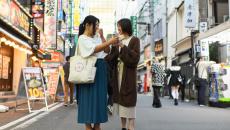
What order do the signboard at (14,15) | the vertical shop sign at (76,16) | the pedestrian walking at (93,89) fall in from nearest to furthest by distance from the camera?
the pedestrian walking at (93,89) → the signboard at (14,15) → the vertical shop sign at (76,16)

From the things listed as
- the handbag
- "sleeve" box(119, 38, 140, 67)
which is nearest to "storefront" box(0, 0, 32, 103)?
"sleeve" box(119, 38, 140, 67)

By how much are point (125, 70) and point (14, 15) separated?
10782mm

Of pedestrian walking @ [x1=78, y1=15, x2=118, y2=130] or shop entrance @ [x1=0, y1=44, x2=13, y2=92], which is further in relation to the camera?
shop entrance @ [x1=0, y1=44, x2=13, y2=92]

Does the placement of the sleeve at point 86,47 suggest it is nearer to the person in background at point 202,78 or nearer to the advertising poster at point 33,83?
the advertising poster at point 33,83

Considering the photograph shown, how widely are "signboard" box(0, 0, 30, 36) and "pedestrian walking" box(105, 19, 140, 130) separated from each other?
8.12 metres

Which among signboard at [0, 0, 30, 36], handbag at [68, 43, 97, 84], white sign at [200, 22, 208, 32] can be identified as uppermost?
white sign at [200, 22, 208, 32]

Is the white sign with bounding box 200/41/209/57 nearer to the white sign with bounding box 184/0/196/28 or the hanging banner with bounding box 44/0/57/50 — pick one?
the white sign with bounding box 184/0/196/28

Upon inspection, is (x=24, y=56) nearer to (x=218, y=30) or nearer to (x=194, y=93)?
(x=194, y=93)

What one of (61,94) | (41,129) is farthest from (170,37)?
(41,129)

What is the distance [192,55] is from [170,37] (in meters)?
13.9

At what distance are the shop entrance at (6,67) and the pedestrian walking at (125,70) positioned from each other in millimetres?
10504

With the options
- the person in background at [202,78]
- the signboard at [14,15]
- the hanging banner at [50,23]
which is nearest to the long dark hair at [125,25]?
the signboard at [14,15]

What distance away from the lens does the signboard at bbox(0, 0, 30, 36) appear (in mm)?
13906

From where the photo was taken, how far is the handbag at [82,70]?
484 centimetres
